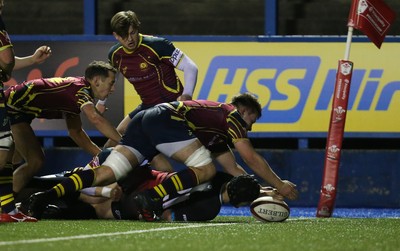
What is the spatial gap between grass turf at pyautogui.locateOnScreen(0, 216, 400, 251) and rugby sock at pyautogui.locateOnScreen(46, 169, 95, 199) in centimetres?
23

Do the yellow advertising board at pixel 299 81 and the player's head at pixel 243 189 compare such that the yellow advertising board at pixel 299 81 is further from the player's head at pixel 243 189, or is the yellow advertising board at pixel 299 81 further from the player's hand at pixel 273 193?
the player's head at pixel 243 189

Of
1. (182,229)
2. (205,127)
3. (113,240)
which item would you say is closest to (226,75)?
(205,127)

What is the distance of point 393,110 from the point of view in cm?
1269

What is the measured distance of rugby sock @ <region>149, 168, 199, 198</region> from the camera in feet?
29.3

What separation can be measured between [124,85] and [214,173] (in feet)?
13.3

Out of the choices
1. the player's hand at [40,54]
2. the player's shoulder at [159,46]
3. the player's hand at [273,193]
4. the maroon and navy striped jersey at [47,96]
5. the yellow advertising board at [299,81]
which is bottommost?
the player's hand at [273,193]

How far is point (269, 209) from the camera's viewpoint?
9.05 m

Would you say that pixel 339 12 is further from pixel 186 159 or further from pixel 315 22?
pixel 186 159

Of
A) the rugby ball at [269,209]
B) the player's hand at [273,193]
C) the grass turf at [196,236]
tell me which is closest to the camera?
the grass turf at [196,236]

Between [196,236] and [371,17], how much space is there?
4118mm

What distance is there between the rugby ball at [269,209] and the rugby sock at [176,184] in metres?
0.51

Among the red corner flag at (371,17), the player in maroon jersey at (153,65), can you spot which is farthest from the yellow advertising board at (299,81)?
the player in maroon jersey at (153,65)

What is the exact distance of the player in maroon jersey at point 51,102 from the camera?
1012 cm

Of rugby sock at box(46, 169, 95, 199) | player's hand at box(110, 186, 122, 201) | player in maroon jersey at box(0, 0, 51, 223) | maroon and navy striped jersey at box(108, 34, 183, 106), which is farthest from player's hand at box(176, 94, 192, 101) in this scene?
player in maroon jersey at box(0, 0, 51, 223)
